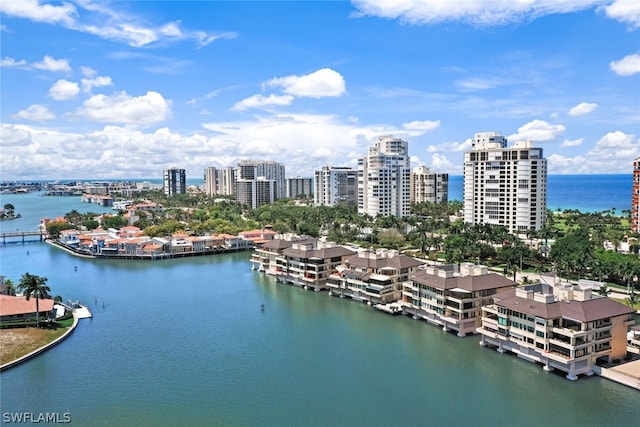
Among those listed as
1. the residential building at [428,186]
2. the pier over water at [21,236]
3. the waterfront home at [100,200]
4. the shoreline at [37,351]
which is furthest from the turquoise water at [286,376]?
the waterfront home at [100,200]

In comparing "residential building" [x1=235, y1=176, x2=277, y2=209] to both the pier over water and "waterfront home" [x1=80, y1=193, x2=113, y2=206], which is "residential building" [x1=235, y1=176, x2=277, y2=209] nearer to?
the pier over water

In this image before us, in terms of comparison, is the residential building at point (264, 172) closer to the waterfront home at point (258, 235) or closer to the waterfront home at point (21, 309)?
the waterfront home at point (258, 235)

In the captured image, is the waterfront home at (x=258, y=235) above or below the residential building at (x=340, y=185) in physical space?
below

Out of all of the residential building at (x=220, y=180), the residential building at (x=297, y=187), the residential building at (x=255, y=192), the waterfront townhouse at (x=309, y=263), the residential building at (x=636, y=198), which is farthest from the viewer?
the residential building at (x=220, y=180)

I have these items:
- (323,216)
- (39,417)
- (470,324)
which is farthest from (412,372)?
(323,216)

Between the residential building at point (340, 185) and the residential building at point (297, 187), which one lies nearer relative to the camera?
the residential building at point (340, 185)

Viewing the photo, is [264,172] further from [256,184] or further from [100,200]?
[100,200]
